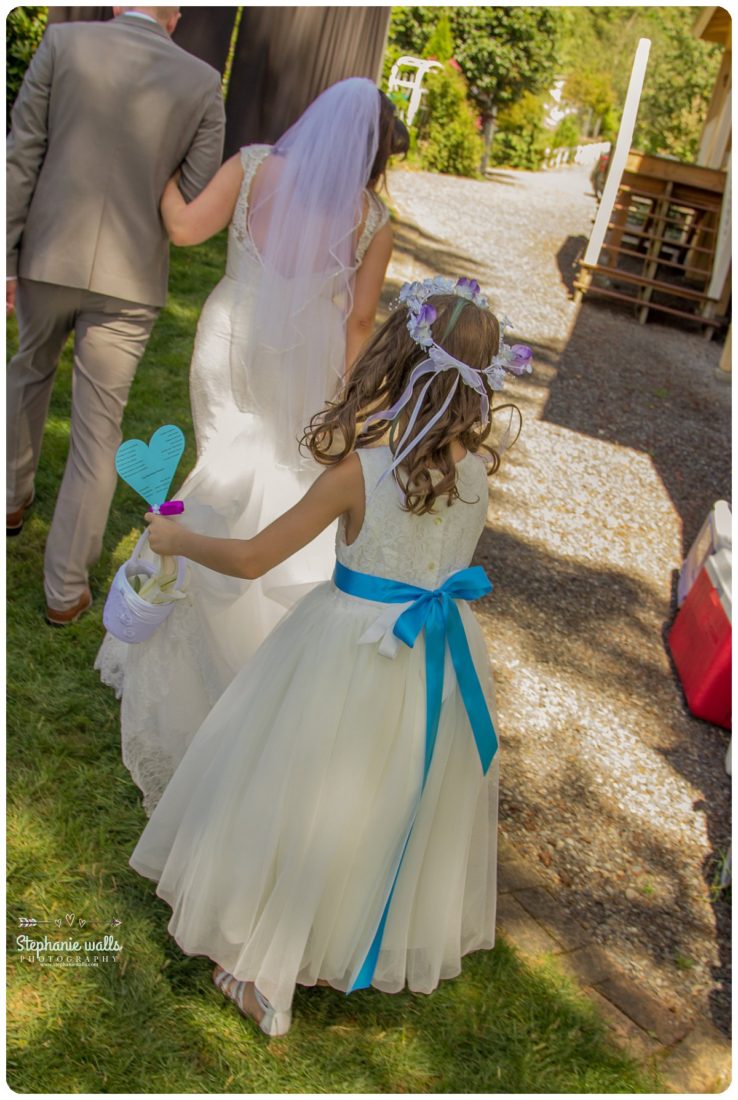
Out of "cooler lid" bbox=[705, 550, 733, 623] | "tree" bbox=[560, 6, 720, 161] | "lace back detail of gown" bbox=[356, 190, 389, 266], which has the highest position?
"tree" bbox=[560, 6, 720, 161]

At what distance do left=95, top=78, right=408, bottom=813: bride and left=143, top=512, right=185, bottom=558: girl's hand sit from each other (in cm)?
72

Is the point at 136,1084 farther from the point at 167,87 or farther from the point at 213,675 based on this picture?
the point at 167,87

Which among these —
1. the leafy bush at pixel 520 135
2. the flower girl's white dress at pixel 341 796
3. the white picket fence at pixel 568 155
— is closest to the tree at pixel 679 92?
the white picket fence at pixel 568 155

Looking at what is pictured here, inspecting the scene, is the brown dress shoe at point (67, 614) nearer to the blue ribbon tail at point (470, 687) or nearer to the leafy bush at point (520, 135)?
the blue ribbon tail at point (470, 687)

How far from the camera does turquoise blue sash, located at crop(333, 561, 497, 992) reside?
7.16 feet

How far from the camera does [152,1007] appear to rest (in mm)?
2283

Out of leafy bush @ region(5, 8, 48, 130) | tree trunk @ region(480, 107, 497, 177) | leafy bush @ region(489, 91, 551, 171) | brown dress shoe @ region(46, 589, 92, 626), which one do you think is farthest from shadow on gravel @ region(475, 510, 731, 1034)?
leafy bush @ region(489, 91, 551, 171)

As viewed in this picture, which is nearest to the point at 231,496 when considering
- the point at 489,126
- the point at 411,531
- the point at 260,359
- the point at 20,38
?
the point at 260,359

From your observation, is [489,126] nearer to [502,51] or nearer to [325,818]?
[502,51]

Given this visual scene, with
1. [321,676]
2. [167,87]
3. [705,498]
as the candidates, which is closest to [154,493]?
[321,676]

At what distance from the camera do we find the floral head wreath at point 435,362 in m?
2.04

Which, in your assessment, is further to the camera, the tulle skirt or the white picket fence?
the white picket fence

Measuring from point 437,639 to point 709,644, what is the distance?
260 centimetres

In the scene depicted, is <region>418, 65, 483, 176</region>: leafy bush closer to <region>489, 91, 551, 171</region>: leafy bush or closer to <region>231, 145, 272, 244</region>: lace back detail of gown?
<region>489, 91, 551, 171</region>: leafy bush
